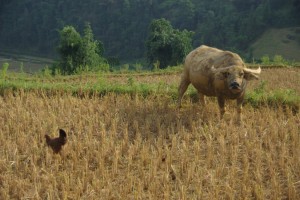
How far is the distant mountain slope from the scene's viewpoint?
46344 millimetres

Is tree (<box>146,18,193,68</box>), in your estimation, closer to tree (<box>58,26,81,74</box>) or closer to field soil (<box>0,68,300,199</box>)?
tree (<box>58,26,81,74</box>)

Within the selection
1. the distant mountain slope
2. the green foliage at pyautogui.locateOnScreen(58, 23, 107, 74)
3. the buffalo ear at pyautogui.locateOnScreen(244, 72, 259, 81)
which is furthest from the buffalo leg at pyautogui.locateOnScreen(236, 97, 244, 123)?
the distant mountain slope

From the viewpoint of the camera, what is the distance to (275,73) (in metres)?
14.3

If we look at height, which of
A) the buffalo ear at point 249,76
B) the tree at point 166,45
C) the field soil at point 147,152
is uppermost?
the buffalo ear at point 249,76

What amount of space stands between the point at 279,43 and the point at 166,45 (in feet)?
86.8

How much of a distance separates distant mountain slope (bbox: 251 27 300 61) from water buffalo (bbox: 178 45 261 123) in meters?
40.0

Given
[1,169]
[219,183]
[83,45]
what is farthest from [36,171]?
[83,45]

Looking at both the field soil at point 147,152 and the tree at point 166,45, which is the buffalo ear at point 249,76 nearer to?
the field soil at point 147,152

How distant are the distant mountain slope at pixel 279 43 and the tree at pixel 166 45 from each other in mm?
20451

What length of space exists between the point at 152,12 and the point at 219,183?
62238 millimetres

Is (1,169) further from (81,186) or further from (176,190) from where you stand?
(176,190)

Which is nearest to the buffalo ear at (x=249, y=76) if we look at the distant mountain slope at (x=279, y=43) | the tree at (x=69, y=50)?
the tree at (x=69, y=50)

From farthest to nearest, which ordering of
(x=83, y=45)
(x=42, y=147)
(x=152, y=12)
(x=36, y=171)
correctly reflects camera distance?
(x=152, y=12) < (x=83, y=45) < (x=42, y=147) < (x=36, y=171)

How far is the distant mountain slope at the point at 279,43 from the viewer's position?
46.3 m
